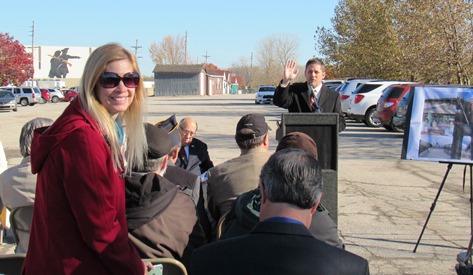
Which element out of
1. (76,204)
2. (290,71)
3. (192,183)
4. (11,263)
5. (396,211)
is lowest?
(396,211)

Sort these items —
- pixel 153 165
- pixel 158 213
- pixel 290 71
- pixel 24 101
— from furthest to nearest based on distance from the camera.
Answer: pixel 24 101, pixel 290 71, pixel 153 165, pixel 158 213

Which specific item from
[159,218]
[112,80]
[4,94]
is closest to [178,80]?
[4,94]

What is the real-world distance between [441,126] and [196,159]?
266 centimetres

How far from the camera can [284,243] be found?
1777mm

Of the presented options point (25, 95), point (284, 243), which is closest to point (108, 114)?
point (284, 243)

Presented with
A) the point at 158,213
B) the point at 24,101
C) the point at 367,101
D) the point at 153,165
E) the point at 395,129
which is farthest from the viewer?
the point at 24,101

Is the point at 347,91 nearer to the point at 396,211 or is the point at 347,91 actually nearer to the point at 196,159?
the point at 396,211

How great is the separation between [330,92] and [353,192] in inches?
131

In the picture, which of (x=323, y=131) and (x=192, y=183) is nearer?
(x=192, y=183)

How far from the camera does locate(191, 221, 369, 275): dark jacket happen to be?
1.76m

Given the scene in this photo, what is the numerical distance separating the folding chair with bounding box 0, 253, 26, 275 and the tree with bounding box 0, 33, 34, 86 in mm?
54539

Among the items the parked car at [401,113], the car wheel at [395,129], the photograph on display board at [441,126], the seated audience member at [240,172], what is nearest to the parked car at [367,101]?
the car wheel at [395,129]

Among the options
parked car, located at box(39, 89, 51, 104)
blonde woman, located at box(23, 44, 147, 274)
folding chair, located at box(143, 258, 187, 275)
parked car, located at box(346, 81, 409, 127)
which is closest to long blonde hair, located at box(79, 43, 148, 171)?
blonde woman, located at box(23, 44, 147, 274)

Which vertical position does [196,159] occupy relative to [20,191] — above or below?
below
